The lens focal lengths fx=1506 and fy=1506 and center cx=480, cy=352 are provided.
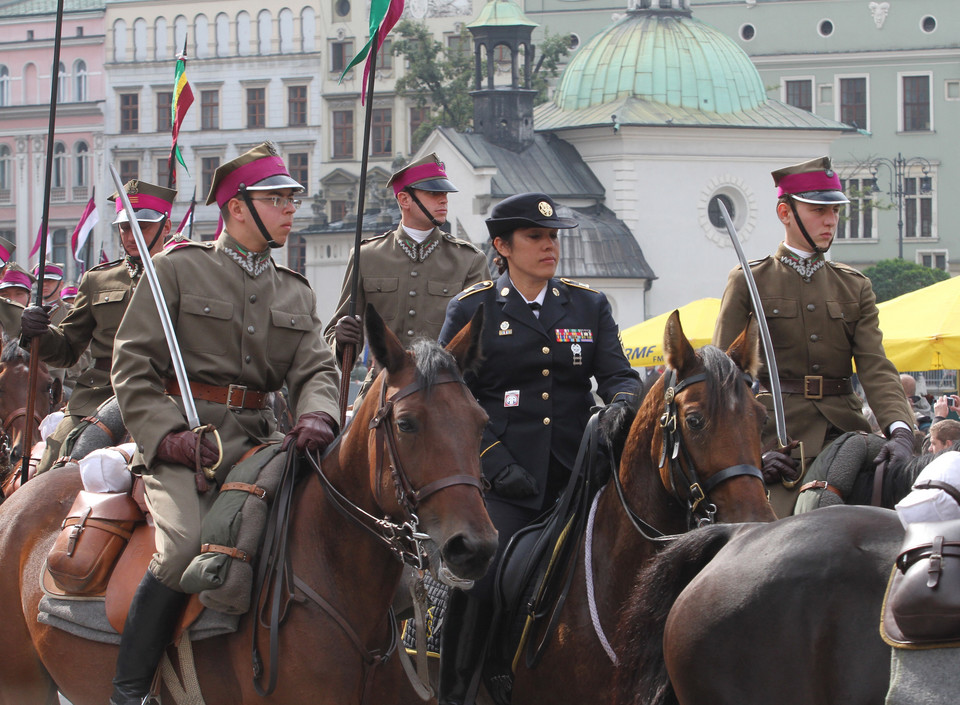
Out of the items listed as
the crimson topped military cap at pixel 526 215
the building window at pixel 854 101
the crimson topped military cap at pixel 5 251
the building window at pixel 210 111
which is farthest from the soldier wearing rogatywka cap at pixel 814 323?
the building window at pixel 854 101

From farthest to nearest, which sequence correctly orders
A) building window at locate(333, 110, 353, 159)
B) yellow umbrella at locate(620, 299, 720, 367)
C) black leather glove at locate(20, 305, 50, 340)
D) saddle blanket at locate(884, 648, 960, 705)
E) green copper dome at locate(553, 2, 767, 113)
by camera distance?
building window at locate(333, 110, 353, 159), green copper dome at locate(553, 2, 767, 113), yellow umbrella at locate(620, 299, 720, 367), black leather glove at locate(20, 305, 50, 340), saddle blanket at locate(884, 648, 960, 705)

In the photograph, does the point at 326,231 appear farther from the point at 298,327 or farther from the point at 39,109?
the point at 298,327

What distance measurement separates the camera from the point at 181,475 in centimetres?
562

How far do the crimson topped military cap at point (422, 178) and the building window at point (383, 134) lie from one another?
63785 mm

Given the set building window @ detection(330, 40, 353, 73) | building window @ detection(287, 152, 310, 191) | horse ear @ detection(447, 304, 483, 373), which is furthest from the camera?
building window @ detection(287, 152, 310, 191)

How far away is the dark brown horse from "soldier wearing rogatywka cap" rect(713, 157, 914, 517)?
2.52 meters

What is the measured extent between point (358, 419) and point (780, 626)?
1.77m

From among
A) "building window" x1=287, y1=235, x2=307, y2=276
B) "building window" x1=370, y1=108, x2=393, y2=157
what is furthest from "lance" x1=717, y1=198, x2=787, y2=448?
"building window" x1=370, y1=108, x2=393, y2=157

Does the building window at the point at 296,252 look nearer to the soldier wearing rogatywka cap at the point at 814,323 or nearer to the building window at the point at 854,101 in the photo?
the building window at the point at 854,101

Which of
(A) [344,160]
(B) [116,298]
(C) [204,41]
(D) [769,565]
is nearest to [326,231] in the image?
(A) [344,160]

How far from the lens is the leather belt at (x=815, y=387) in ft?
23.6

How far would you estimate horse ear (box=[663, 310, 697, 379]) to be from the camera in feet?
17.3

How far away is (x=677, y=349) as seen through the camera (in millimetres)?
5293

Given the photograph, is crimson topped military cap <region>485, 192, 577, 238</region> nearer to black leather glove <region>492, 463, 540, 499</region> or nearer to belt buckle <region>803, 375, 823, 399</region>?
black leather glove <region>492, 463, 540, 499</region>
